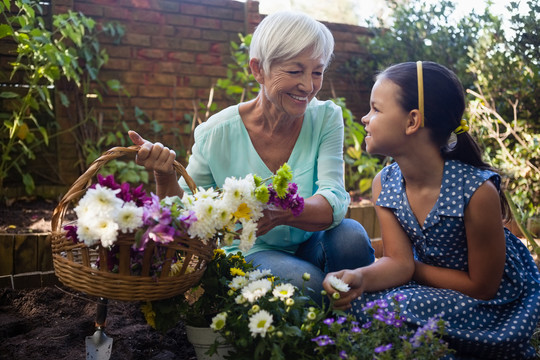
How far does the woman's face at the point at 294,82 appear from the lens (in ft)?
6.16

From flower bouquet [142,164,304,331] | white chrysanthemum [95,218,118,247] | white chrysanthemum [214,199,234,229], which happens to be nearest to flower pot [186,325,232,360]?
flower bouquet [142,164,304,331]

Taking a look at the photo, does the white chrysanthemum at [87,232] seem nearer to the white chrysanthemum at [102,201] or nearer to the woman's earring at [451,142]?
the white chrysanthemum at [102,201]

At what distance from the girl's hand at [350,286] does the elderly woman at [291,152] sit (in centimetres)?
14

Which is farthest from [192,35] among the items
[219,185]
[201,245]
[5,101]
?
[201,245]

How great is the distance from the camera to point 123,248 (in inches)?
51.7

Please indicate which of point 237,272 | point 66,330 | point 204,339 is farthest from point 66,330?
point 237,272

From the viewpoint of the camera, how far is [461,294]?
1.77 m

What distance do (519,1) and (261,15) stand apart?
211 centimetres

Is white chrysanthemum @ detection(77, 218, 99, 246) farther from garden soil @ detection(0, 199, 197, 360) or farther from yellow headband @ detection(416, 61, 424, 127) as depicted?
yellow headband @ detection(416, 61, 424, 127)

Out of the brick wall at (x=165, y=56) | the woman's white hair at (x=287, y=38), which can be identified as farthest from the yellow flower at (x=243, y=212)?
the brick wall at (x=165, y=56)

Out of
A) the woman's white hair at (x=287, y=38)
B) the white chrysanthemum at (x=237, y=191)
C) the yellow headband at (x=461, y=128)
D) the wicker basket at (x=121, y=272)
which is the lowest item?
the wicker basket at (x=121, y=272)

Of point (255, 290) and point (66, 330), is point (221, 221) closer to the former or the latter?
point (255, 290)

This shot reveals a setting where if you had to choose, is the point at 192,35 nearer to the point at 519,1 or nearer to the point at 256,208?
the point at 519,1

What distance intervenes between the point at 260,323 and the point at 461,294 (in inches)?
33.3
